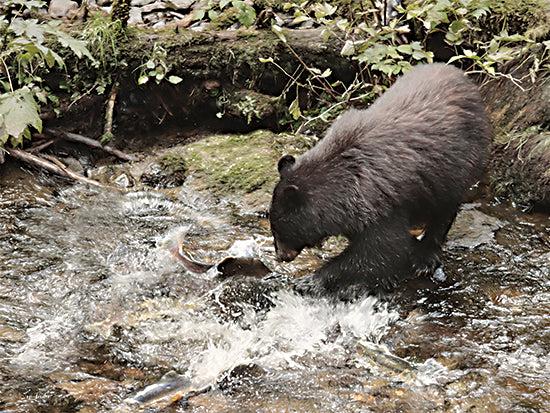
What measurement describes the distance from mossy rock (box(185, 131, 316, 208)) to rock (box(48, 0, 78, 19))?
3001 mm

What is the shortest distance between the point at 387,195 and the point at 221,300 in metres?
1.51

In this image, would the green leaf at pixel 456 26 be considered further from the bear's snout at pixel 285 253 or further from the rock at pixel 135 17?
the rock at pixel 135 17

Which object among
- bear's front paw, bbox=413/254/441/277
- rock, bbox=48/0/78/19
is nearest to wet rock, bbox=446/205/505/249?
bear's front paw, bbox=413/254/441/277

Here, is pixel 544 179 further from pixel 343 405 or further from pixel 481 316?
pixel 343 405

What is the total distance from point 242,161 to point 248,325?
2.56m

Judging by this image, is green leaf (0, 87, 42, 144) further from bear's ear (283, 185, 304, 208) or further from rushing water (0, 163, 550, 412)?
bear's ear (283, 185, 304, 208)

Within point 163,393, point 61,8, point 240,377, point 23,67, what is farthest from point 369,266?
point 61,8

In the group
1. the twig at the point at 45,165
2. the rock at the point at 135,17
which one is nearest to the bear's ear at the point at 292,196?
the twig at the point at 45,165

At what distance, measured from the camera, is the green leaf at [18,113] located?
5031 millimetres

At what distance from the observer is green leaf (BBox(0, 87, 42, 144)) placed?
5.03 meters

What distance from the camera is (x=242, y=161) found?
249 inches

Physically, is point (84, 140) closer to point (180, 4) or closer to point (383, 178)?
point (180, 4)

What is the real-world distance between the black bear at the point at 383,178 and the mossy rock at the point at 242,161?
1454 mm

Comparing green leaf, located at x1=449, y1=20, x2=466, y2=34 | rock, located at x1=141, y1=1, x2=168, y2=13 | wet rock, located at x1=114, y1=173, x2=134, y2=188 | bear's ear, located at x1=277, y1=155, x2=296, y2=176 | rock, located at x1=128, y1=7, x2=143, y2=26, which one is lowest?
wet rock, located at x1=114, y1=173, x2=134, y2=188
